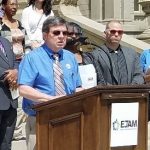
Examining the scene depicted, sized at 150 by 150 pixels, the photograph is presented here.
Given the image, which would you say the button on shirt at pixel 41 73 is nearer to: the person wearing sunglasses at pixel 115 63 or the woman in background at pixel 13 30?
the person wearing sunglasses at pixel 115 63

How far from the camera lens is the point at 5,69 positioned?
20.6 feet

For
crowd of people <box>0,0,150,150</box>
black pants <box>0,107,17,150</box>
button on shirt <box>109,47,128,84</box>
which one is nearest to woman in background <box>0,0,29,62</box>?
crowd of people <box>0,0,150,150</box>

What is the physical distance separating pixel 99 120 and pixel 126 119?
0.90ft

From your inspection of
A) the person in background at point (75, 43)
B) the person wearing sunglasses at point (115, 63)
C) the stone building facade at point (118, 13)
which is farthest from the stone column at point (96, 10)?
the person wearing sunglasses at point (115, 63)

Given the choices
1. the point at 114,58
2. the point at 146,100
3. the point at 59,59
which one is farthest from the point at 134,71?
the point at 146,100

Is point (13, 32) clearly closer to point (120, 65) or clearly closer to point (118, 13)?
point (120, 65)

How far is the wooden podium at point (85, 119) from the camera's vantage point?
173 inches

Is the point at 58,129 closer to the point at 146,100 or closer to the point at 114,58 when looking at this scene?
the point at 146,100

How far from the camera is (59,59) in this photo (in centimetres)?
532

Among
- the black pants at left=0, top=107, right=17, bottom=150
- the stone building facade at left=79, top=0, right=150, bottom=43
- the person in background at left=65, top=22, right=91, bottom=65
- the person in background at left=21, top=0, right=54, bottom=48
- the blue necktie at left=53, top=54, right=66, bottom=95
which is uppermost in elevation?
the stone building facade at left=79, top=0, right=150, bottom=43

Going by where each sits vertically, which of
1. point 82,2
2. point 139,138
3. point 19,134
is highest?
point 82,2

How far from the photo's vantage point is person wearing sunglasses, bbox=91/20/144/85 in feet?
20.8

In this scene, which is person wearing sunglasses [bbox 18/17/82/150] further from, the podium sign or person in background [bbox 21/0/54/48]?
person in background [bbox 21/0/54/48]

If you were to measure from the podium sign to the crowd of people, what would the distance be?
0.72 metres
